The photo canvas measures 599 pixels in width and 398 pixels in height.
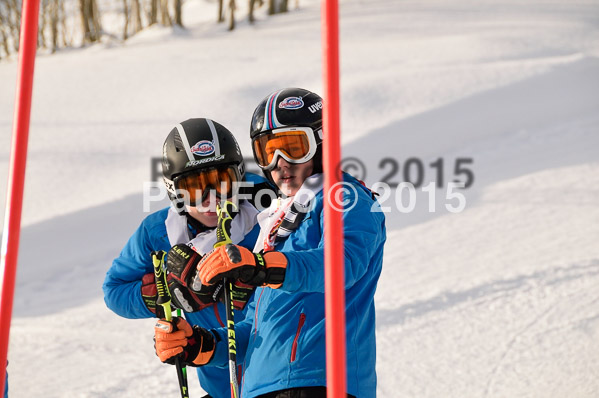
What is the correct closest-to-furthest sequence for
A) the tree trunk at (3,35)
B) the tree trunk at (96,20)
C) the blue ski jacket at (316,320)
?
the blue ski jacket at (316,320) < the tree trunk at (3,35) < the tree trunk at (96,20)

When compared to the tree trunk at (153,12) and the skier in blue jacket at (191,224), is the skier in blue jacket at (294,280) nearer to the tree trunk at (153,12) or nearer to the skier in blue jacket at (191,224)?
the skier in blue jacket at (191,224)

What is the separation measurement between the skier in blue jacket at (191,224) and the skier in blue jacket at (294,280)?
294 mm

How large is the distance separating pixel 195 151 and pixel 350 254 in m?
0.94

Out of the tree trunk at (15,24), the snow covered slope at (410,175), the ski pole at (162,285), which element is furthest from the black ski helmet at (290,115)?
Answer: the tree trunk at (15,24)

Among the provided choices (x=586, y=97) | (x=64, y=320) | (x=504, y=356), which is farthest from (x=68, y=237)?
Result: (x=586, y=97)

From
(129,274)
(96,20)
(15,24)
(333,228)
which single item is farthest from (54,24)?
(333,228)

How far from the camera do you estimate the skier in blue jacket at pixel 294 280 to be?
1.99 metres

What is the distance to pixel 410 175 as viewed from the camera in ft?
25.7

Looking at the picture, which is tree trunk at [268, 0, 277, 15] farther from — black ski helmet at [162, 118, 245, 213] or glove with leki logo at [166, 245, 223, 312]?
glove with leki logo at [166, 245, 223, 312]

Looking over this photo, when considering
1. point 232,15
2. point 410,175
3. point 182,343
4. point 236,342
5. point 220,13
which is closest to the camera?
point 182,343

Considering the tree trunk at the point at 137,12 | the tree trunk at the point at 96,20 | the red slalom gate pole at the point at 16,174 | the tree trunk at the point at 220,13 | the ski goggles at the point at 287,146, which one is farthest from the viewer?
the tree trunk at the point at 137,12

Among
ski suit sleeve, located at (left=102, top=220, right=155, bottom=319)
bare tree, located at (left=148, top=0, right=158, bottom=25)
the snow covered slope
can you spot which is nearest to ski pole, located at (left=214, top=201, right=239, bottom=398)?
ski suit sleeve, located at (left=102, top=220, right=155, bottom=319)

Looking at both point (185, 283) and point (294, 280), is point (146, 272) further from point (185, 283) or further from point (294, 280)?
point (294, 280)

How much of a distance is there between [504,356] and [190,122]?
8.62 feet
